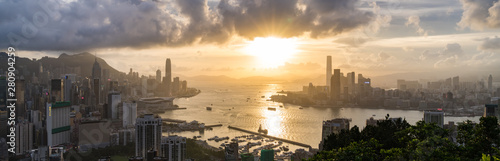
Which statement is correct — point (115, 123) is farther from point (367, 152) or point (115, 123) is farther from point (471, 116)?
point (471, 116)

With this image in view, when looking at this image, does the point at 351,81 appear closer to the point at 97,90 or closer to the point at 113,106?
the point at 97,90

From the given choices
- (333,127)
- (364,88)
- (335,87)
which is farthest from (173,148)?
(364,88)

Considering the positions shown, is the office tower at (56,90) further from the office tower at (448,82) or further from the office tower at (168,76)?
the office tower at (448,82)

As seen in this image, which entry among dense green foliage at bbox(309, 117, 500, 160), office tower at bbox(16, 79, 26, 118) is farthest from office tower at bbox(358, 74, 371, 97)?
dense green foliage at bbox(309, 117, 500, 160)

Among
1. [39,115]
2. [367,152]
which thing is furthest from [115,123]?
[367,152]

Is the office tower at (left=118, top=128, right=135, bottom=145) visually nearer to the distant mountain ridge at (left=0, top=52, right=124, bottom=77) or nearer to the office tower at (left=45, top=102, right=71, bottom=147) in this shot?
the office tower at (left=45, top=102, right=71, bottom=147)
